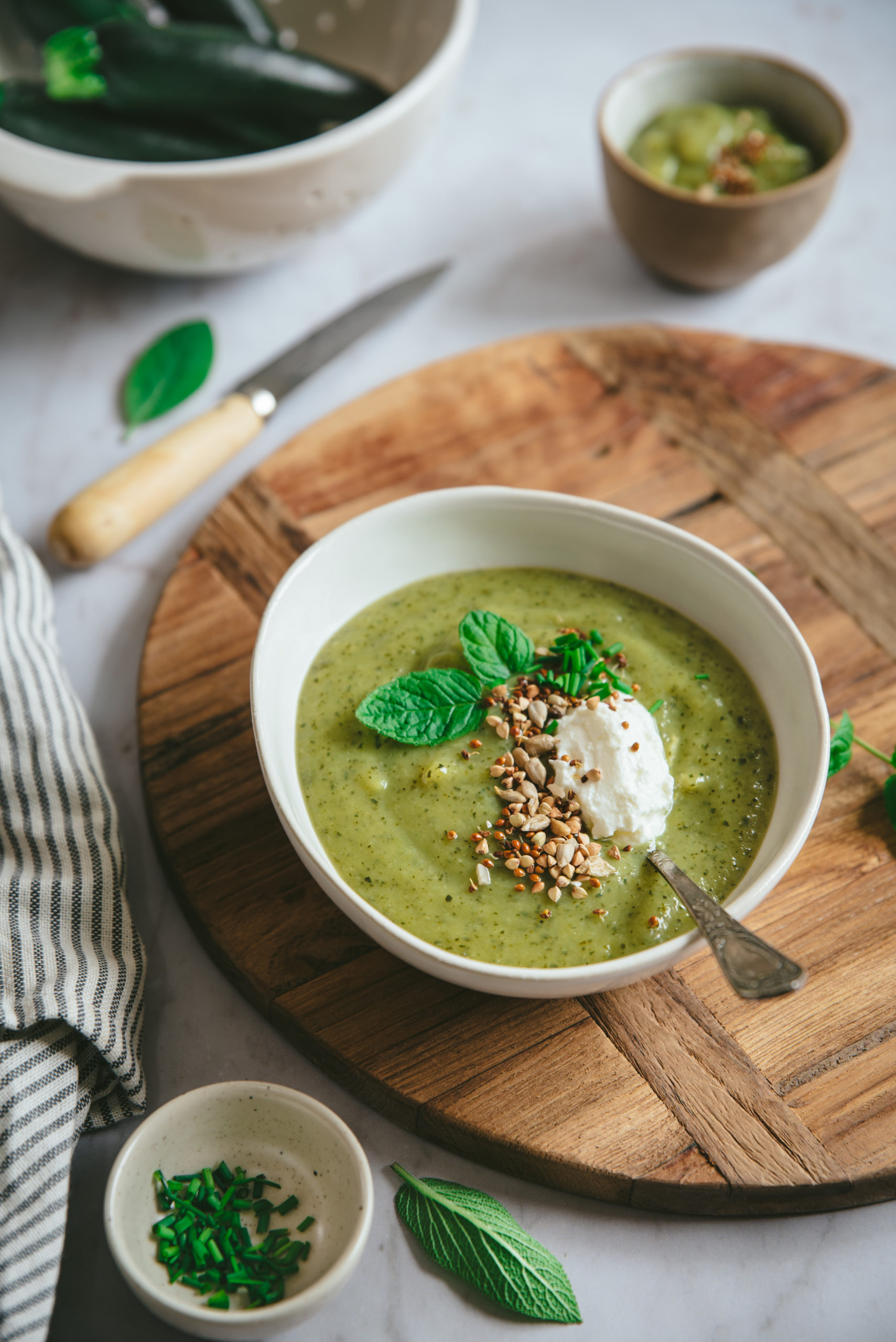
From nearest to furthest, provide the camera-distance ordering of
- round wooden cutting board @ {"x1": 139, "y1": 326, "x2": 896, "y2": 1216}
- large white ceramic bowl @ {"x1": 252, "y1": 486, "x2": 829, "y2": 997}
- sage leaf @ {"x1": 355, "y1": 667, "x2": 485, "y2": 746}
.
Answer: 1. large white ceramic bowl @ {"x1": 252, "y1": 486, "x2": 829, "y2": 997}
2. round wooden cutting board @ {"x1": 139, "y1": 326, "x2": 896, "y2": 1216}
3. sage leaf @ {"x1": 355, "y1": 667, "x2": 485, "y2": 746}

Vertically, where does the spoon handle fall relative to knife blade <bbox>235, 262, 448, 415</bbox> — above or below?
below

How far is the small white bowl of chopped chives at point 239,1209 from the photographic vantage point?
1603 mm

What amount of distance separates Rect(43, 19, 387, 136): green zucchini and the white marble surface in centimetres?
46

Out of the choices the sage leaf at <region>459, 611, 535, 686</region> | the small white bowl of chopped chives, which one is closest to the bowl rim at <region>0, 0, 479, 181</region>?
the sage leaf at <region>459, 611, 535, 686</region>

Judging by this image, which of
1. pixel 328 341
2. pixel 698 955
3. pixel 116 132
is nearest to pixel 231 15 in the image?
pixel 116 132

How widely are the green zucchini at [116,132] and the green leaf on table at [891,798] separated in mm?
2248

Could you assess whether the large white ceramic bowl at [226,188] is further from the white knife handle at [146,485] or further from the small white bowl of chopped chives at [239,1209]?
the small white bowl of chopped chives at [239,1209]

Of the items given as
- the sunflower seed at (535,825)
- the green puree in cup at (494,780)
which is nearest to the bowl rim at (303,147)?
the green puree in cup at (494,780)

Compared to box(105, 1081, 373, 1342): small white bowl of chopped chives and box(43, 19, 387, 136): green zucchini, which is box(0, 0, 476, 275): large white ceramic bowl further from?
box(105, 1081, 373, 1342): small white bowl of chopped chives

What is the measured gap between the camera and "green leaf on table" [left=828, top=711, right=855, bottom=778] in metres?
2.13

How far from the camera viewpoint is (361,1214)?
167cm

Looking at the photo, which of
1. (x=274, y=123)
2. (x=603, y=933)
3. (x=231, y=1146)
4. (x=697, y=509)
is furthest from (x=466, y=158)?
(x=231, y=1146)

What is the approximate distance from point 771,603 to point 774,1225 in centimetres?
104

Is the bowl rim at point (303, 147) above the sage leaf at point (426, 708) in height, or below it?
above
